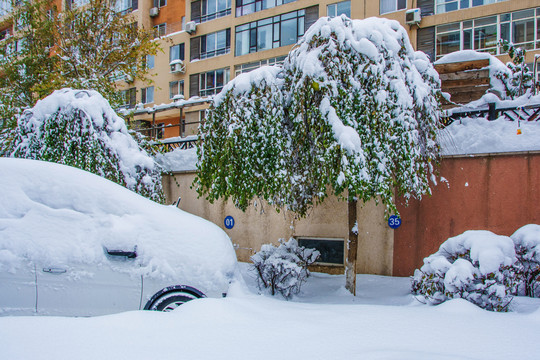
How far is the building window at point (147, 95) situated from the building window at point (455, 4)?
754 inches

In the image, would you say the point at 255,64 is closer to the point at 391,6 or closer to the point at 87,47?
the point at 391,6

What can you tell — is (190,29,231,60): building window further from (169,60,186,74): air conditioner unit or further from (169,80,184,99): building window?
(169,80,184,99): building window

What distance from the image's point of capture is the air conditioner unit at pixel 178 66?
26.2 m

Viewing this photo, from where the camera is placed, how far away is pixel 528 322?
3416 millimetres

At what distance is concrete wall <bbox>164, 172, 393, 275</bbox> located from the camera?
26.6ft

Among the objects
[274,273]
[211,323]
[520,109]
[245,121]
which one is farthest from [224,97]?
[520,109]

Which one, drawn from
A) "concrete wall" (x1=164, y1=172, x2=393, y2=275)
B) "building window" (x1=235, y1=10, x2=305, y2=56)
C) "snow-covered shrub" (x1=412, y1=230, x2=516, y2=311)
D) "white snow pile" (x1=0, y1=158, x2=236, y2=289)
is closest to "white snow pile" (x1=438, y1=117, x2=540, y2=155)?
"concrete wall" (x1=164, y1=172, x2=393, y2=275)

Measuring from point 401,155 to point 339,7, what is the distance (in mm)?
17093

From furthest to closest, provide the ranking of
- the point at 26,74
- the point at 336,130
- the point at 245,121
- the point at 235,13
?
the point at 235,13, the point at 26,74, the point at 245,121, the point at 336,130

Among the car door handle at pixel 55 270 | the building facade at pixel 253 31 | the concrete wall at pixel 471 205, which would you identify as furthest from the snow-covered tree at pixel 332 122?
the building facade at pixel 253 31

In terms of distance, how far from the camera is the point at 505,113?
27.3 feet

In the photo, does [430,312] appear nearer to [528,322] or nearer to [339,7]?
[528,322]

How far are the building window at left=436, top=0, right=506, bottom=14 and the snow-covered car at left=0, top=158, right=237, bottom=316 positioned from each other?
63.9 feet

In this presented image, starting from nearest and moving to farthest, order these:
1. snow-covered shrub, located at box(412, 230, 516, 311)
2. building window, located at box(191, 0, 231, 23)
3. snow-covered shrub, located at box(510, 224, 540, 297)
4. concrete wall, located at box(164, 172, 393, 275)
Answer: snow-covered shrub, located at box(412, 230, 516, 311) < snow-covered shrub, located at box(510, 224, 540, 297) < concrete wall, located at box(164, 172, 393, 275) < building window, located at box(191, 0, 231, 23)
